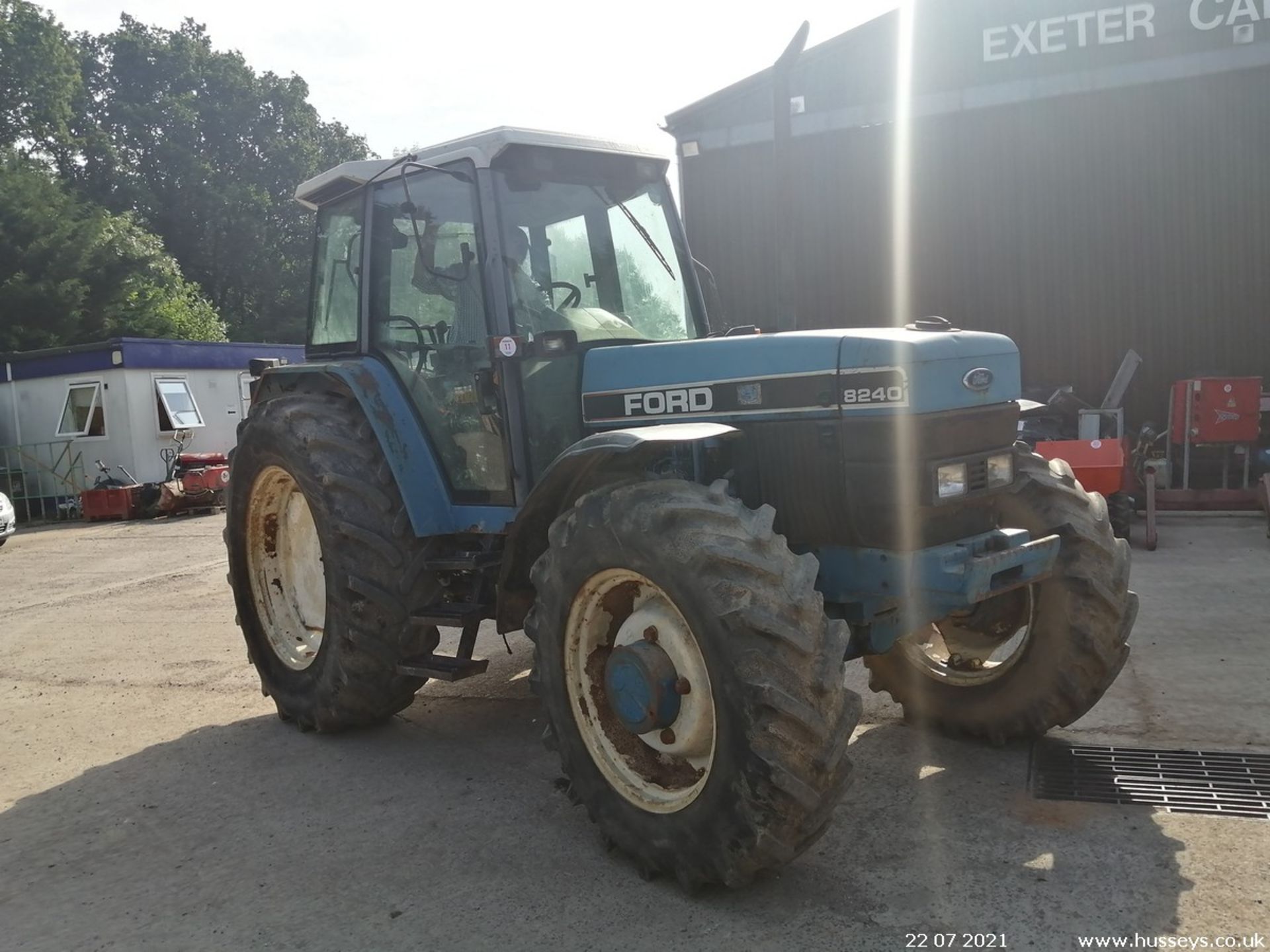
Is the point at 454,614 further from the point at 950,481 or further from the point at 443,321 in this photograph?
the point at 950,481

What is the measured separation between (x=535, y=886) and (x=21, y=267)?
28.6 metres

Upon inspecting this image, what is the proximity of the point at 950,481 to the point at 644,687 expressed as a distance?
1284mm

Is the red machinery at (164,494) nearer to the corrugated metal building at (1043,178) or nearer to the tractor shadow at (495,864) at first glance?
the corrugated metal building at (1043,178)

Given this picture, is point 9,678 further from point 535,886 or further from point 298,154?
point 298,154

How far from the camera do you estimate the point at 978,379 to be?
3.61 metres

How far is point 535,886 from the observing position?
3.25 m

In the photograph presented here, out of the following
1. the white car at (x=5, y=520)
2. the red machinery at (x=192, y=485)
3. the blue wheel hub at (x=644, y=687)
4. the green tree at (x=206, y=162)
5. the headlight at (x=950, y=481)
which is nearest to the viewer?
the blue wheel hub at (x=644, y=687)

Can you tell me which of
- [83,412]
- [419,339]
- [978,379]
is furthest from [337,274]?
[83,412]

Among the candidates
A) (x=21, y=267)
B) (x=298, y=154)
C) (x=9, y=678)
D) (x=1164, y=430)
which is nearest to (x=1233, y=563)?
(x=1164, y=430)

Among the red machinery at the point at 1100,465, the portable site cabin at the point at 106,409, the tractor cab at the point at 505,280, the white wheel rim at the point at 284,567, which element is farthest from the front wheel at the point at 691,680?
the portable site cabin at the point at 106,409

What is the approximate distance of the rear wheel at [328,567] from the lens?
446cm

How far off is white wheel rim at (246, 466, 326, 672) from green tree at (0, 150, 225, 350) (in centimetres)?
2503

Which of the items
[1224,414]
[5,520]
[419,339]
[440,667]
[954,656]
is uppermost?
[419,339]

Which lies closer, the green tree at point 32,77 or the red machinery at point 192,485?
the red machinery at point 192,485
